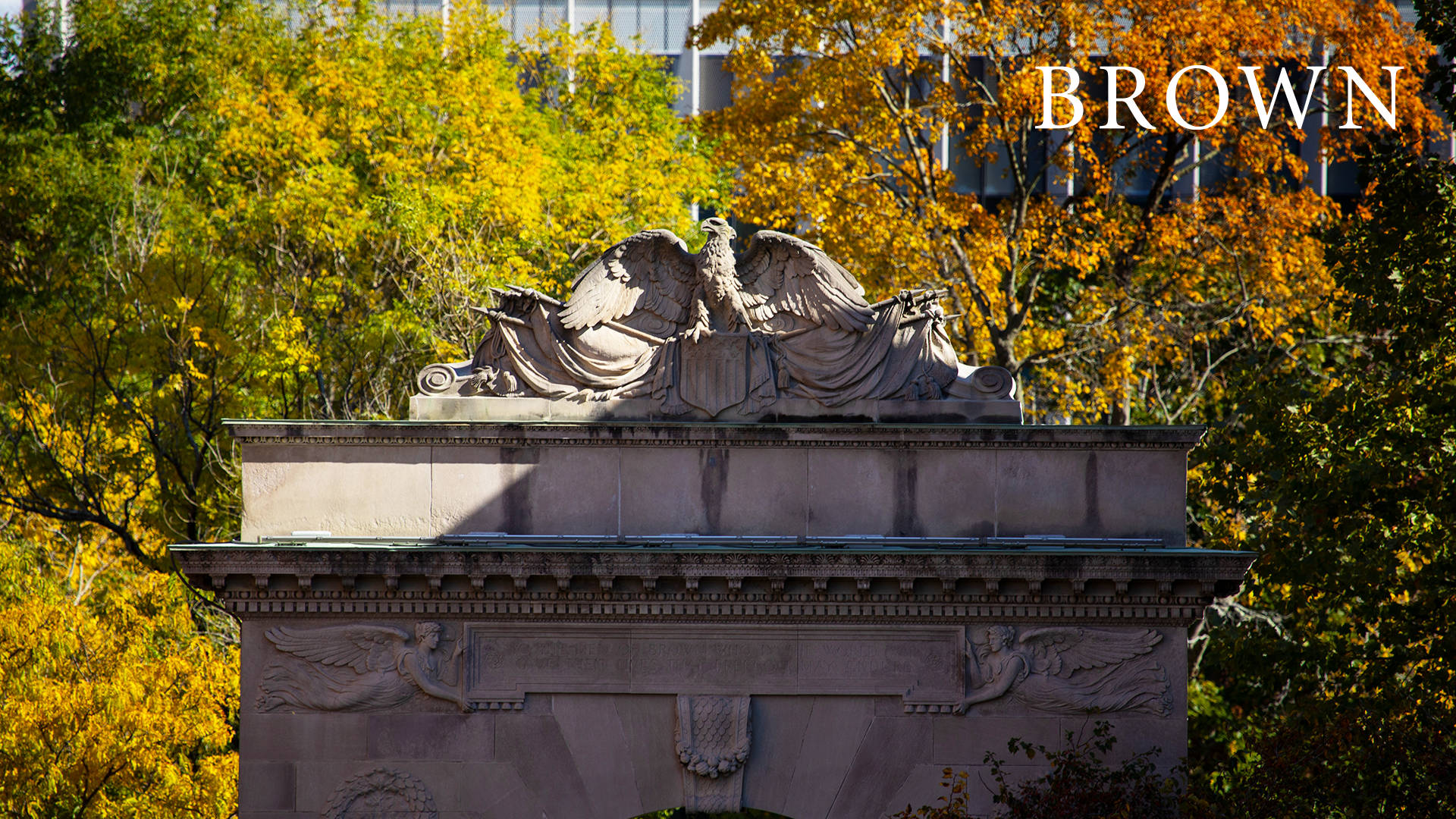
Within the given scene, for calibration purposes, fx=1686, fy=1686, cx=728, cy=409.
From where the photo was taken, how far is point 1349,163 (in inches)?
1668

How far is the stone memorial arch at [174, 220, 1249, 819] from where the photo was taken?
1747 centimetres

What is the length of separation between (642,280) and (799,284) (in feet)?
5.83

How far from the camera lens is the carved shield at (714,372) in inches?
727

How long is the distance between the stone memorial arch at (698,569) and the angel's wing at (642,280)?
0.12 feet

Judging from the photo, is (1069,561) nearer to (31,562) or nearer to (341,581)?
(341,581)

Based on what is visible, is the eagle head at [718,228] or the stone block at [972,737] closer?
the stone block at [972,737]

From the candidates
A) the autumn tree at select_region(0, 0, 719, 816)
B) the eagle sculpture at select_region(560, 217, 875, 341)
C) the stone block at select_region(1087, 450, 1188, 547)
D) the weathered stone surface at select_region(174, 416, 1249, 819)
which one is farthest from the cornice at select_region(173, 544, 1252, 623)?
the autumn tree at select_region(0, 0, 719, 816)

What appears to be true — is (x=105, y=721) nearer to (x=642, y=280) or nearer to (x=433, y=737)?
(x=433, y=737)

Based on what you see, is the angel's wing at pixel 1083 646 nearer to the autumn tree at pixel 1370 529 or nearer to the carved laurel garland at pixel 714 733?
the autumn tree at pixel 1370 529

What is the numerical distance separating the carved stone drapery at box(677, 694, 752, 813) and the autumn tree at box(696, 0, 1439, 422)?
12.6 metres

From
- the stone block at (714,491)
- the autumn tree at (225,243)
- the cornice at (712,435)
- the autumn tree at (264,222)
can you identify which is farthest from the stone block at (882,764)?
the autumn tree at (264,222)

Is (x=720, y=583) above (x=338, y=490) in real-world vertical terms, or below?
below

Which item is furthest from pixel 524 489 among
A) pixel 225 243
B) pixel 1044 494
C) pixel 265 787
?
pixel 225 243

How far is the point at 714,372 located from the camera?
1850cm
